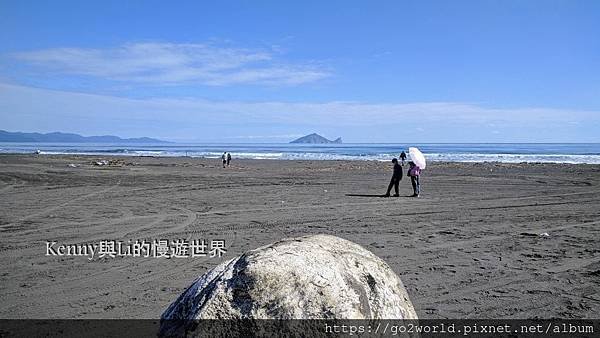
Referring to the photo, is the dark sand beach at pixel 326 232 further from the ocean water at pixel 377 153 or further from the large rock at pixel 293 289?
the ocean water at pixel 377 153

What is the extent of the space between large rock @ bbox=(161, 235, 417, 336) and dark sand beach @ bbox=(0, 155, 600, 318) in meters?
2.84

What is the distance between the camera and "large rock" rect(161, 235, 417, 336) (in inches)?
107

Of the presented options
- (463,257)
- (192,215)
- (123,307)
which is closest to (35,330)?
(123,307)

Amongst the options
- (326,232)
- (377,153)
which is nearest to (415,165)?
(326,232)

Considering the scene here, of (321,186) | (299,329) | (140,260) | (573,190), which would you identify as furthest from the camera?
(321,186)

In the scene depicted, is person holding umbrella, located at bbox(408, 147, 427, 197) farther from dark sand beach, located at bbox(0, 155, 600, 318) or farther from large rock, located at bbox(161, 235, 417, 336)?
large rock, located at bbox(161, 235, 417, 336)

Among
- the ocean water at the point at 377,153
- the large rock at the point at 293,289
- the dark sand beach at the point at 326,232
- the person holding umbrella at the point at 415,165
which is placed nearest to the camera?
the large rock at the point at 293,289

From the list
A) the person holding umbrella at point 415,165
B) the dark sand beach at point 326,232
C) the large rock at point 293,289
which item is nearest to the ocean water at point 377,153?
the person holding umbrella at point 415,165

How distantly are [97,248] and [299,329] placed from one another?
7268mm

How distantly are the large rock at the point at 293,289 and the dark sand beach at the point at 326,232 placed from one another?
2.84 metres

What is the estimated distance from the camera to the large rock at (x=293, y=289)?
2725mm

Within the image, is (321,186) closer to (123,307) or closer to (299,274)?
(123,307)

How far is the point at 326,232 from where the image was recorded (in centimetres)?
1048

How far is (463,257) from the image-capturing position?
8070mm
